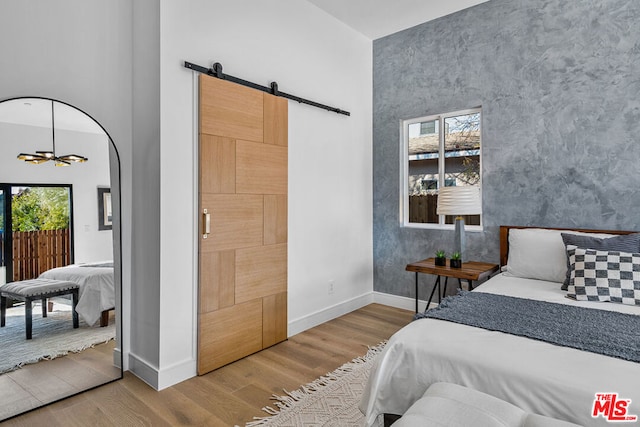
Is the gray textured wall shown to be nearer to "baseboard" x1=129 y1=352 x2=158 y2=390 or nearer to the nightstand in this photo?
the nightstand

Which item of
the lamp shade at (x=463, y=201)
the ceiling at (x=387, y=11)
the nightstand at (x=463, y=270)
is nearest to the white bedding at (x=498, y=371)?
the nightstand at (x=463, y=270)

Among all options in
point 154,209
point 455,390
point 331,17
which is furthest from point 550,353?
point 331,17

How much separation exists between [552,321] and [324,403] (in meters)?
1.35

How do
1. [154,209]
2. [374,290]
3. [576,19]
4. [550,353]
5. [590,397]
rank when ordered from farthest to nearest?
1. [374,290]
2. [576,19]
3. [154,209]
4. [550,353]
5. [590,397]

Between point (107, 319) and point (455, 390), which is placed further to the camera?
point (107, 319)

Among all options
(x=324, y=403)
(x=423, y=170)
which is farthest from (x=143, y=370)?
(x=423, y=170)

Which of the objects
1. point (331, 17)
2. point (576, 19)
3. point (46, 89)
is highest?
point (331, 17)

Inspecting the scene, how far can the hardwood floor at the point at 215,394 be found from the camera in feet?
6.79

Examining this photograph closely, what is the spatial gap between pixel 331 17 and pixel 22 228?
10.5 ft

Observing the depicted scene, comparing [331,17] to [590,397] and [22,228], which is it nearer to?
[22,228]

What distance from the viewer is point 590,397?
1.24m

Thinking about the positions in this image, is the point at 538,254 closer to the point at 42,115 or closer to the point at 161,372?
the point at 161,372

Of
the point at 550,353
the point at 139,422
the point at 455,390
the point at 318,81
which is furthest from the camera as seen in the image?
the point at 318,81

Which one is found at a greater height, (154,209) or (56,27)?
(56,27)
